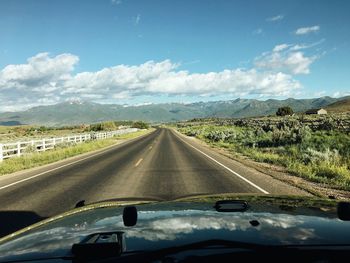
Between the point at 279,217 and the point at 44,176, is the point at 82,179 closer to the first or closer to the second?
the point at 44,176

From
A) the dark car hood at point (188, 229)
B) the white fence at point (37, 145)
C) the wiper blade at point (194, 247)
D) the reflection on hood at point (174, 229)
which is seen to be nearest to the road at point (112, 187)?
the dark car hood at point (188, 229)

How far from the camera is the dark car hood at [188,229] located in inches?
105

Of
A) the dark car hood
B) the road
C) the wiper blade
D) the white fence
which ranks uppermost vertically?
the wiper blade

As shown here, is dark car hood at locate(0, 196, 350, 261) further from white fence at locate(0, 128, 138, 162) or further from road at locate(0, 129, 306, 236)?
white fence at locate(0, 128, 138, 162)

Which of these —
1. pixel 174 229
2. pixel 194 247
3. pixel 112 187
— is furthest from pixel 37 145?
pixel 194 247

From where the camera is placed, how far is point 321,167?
53.6 feet

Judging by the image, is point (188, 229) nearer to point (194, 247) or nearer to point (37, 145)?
point (194, 247)

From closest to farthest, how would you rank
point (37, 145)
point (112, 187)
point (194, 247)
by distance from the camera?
point (194, 247) → point (112, 187) → point (37, 145)

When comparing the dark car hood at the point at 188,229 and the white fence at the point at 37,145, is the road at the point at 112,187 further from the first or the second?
the white fence at the point at 37,145

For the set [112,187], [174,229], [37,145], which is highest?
[174,229]

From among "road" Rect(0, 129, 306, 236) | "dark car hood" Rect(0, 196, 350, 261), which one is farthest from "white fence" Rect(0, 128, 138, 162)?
"dark car hood" Rect(0, 196, 350, 261)

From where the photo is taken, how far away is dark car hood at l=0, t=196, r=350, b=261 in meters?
2.67

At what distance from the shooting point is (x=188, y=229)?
118 inches

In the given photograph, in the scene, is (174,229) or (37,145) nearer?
(174,229)
